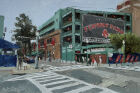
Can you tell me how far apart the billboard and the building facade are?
21.1 feet

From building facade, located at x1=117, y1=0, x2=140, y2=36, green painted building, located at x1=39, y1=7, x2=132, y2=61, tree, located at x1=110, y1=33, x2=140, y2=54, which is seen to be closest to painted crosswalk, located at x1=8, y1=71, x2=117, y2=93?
green painted building, located at x1=39, y1=7, x2=132, y2=61

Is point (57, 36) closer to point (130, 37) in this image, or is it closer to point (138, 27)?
point (130, 37)

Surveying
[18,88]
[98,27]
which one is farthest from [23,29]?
[18,88]

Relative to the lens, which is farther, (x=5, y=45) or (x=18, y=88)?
(x=5, y=45)

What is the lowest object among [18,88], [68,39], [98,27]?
[18,88]

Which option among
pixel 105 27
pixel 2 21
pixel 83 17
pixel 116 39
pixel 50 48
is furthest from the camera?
pixel 50 48

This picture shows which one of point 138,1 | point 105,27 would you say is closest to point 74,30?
point 105,27

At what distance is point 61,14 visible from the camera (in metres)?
51.2

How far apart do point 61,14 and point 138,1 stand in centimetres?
3600

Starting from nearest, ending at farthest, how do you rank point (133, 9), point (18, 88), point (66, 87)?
point (18, 88) → point (66, 87) → point (133, 9)

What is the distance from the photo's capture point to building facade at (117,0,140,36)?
5122 cm

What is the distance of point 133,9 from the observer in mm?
56438

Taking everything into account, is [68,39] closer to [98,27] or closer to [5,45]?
[98,27]

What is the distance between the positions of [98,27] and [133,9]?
917 inches
